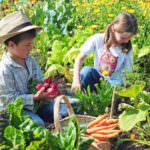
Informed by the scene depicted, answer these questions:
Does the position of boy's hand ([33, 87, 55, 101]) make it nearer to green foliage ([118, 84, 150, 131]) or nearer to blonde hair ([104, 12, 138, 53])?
green foliage ([118, 84, 150, 131])

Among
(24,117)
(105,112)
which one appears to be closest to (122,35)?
(105,112)

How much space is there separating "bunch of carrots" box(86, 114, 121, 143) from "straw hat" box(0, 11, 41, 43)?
2.94 ft

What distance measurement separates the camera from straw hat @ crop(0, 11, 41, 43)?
11.8ft

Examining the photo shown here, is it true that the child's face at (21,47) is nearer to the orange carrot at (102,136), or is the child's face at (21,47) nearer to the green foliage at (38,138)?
the green foliage at (38,138)

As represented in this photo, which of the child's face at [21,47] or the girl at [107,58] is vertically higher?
the child's face at [21,47]

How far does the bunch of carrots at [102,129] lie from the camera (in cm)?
347

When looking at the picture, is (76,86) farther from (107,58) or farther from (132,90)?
(132,90)

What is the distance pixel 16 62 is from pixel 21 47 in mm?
207

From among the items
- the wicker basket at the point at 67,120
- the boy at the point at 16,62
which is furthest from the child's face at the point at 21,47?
the wicker basket at the point at 67,120

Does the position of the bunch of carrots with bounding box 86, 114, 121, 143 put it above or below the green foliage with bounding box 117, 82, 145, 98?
below

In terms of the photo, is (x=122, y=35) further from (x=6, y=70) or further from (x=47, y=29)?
(x=47, y=29)

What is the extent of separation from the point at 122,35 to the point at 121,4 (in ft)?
6.68

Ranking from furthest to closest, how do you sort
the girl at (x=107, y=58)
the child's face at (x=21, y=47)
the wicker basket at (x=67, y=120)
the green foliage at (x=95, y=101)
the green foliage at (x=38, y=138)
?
1. the girl at (x=107, y=58)
2. the green foliage at (x=95, y=101)
3. the child's face at (x=21, y=47)
4. the wicker basket at (x=67, y=120)
5. the green foliage at (x=38, y=138)

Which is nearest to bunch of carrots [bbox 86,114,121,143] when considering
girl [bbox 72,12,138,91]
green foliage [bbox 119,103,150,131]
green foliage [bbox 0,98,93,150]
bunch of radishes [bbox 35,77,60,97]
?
green foliage [bbox 119,103,150,131]
